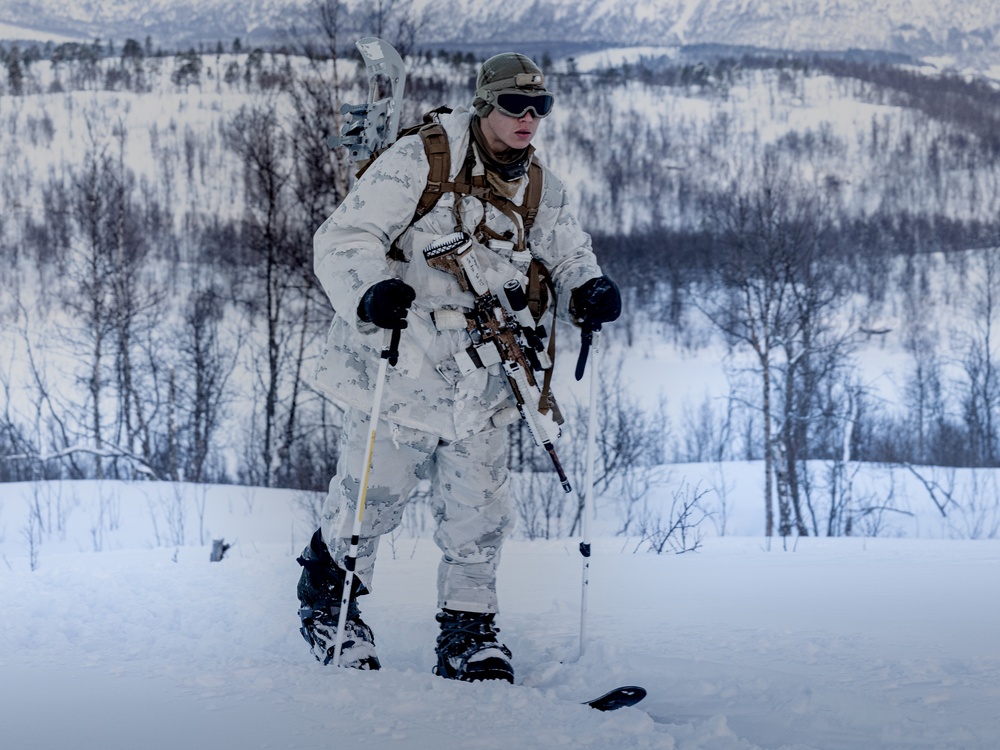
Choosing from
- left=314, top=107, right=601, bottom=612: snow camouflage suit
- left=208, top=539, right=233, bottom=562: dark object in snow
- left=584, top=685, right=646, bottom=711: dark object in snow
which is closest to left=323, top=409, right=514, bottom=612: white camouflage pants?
left=314, top=107, right=601, bottom=612: snow camouflage suit

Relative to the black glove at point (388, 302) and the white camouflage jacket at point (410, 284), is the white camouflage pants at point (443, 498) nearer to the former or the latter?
the white camouflage jacket at point (410, 284)

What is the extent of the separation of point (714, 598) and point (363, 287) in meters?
1.83

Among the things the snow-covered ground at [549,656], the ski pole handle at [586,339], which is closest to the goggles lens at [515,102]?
the ski pole handle at [586,339]

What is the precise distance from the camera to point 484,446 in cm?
280

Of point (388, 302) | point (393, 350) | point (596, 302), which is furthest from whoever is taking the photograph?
point (596, 302)

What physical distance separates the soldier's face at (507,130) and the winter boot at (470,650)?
1.32m

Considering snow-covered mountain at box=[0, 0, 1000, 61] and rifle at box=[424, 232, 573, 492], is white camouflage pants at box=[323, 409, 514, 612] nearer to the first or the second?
rifle at box=[424, 232, 573, 492]

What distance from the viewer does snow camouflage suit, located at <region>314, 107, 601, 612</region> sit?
2.64 m

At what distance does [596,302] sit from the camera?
281 cm

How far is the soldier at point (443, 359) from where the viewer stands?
2645 millimetres

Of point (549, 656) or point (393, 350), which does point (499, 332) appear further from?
point (549, 656)

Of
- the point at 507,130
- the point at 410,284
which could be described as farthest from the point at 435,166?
the point at 410,284

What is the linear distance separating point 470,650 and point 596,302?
1027 millimetres

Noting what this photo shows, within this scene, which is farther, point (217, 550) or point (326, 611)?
point (217, 550)
